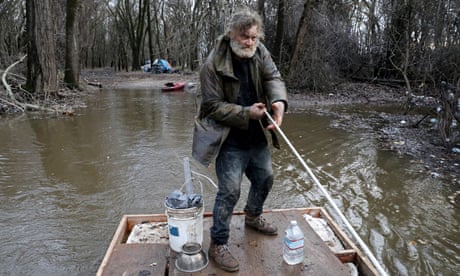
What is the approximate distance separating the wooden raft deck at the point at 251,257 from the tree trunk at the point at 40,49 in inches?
375

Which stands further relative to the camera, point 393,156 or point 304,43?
point 304,43

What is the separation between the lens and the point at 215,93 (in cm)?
253

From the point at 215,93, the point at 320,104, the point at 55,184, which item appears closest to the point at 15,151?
the point at 55,184

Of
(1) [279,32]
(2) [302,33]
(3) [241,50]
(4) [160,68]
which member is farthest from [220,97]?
(4) [160,68]

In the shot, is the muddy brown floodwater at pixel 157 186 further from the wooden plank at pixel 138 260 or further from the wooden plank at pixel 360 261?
the wooden plank at pixel 138 260

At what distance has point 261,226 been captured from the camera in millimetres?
3088

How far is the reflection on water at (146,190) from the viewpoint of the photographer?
349 centimetres

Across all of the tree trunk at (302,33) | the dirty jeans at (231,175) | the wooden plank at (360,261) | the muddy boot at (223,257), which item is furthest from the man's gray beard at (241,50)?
the tree trunk at (302,33)

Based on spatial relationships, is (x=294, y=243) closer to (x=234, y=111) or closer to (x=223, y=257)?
(x=223, y=257)

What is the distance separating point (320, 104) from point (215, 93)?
396 inches

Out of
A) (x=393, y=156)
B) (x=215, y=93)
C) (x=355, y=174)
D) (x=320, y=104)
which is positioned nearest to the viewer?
(x=215, y=93)

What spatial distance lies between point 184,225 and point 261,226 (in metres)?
0.74

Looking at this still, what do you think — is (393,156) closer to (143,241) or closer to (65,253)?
(143,241)

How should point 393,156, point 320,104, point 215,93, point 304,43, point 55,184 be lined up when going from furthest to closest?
point 304,43, point 320,104, point 393,156, point 55,184, point 215,93
